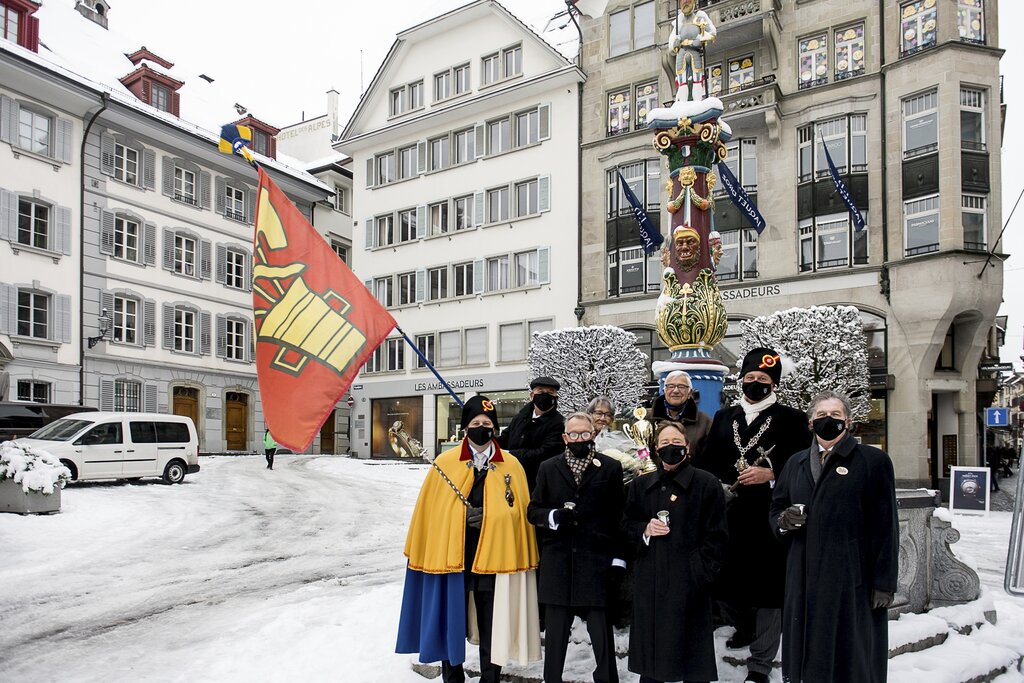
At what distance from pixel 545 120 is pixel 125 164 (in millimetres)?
16253

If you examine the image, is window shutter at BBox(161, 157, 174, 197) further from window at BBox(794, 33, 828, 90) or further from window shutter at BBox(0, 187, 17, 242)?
window at BBox(794, 33, 828, 90)

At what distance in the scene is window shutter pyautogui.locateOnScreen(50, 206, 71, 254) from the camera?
30.5 metres

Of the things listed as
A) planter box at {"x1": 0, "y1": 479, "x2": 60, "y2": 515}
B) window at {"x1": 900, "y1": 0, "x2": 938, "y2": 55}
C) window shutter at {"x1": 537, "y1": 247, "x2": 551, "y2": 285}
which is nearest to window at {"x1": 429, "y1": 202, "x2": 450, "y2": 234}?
window shutter at {"x1": 537, "y1": 247, "x2": 551, "y2": 285}

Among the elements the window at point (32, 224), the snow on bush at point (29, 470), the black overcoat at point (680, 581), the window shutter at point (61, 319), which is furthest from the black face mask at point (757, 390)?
the window shutter at point (61, 319)

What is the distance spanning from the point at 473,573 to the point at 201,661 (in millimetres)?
2632

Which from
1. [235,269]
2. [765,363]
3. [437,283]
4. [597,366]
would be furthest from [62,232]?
[765,363]

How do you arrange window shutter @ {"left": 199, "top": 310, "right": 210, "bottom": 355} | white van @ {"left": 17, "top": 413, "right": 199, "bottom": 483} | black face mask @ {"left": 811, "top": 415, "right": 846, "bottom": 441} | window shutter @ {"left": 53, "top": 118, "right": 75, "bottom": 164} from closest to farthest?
1. black face mask @ {"left": 811, "top": 415, "right": 846, "bottom": 441}
2. white van @ {"left": 17, "top": 413, "right": 199, "bottom": 483}
3. window shutter @ {"left": 53, "top": 118, "right": 75, "bottom": 164}
4. window shutter @ {"left": 199, "top": 310, "right": 210, "bottom": 355}

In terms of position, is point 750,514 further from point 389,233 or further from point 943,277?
point 389,233

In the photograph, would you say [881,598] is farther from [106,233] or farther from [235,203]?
[235,203]

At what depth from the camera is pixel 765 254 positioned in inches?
1135

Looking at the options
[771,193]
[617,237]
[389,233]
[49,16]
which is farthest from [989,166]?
[49,16]

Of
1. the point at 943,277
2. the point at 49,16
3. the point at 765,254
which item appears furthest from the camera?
the point at 49,16

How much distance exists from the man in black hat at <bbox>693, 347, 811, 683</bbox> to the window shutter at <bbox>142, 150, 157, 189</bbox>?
33.1m

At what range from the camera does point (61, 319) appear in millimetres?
30406
